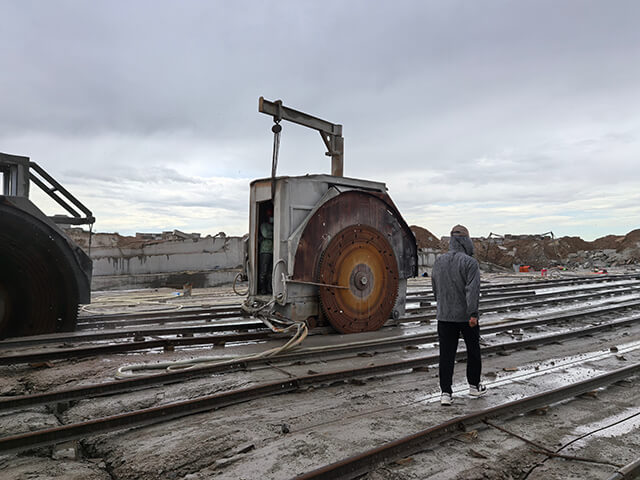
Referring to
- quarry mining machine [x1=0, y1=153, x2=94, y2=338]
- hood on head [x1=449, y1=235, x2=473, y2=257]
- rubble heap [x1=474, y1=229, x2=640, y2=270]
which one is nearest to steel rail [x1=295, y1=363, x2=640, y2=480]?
hood on head [x1=449, y1=235, x2=473, y2=257]

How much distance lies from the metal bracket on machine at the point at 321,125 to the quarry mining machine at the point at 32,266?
13.7ft

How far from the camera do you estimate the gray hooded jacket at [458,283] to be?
15.0 feet

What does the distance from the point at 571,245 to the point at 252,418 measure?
194ft

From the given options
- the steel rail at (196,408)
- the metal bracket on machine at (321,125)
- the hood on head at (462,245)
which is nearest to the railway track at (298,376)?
the steel rail at (196,408)

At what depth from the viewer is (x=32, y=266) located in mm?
7363

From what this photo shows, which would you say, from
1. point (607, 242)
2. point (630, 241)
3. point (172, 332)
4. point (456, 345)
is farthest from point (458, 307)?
point (607, 242)

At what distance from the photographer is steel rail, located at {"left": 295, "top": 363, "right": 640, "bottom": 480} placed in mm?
2982

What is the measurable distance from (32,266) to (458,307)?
6.77 metres

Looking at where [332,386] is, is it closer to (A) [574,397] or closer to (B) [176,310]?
(A) [574,397]

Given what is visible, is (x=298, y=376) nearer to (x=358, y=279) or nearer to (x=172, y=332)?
(x=358, y=279)

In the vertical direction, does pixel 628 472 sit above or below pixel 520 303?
below

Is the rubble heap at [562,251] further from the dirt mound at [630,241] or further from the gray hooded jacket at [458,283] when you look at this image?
the gray hooded jacket at [458,283]

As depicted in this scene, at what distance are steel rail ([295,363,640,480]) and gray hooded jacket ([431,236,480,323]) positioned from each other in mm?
942

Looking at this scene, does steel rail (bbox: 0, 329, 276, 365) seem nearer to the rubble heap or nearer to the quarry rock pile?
the quarry rock pile
